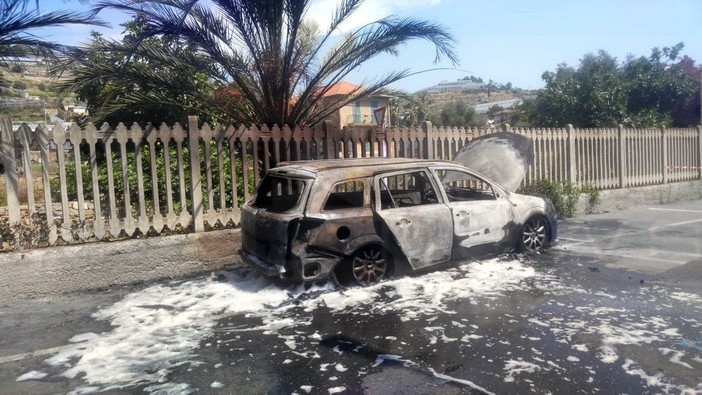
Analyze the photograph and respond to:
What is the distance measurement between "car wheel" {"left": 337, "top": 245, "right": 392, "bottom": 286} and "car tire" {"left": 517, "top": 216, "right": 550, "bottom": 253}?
2300mm

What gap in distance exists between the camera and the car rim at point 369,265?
640 centimetres

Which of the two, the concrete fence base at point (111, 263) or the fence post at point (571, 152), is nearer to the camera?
the concrete fence base at point (111, 263)

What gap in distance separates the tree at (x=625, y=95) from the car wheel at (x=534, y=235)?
12.1 meters

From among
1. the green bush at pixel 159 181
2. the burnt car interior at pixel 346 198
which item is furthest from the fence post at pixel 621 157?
the burnt car interior at pixel 346 198

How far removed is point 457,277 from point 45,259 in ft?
16.4

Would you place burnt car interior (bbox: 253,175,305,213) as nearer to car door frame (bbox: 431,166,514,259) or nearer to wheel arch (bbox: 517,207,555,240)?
car door frame (bbox: 431,166,514,259)

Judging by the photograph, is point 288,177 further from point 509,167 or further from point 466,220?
point 509,167

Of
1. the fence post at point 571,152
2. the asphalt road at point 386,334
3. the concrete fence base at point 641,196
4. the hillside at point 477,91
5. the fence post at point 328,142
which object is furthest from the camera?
the hillside at point 477,91

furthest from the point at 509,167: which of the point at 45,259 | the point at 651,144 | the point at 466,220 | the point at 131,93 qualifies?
the point at 651,144

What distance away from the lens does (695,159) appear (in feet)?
52.9

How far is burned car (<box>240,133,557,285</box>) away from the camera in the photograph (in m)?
6.05

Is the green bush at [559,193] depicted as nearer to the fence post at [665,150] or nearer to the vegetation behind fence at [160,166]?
the vegetation behind fence at [160,166]

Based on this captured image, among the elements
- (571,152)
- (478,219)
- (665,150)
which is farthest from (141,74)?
(665,150)

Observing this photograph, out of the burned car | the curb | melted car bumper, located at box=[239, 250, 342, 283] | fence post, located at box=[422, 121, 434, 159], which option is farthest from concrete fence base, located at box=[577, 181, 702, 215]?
the curb
